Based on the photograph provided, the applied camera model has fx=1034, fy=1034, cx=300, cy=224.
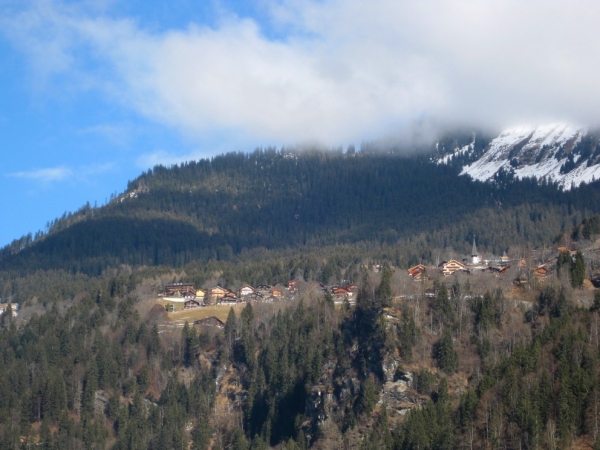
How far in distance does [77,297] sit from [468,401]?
9947 cm

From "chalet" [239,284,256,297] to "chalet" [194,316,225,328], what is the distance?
22.5 m

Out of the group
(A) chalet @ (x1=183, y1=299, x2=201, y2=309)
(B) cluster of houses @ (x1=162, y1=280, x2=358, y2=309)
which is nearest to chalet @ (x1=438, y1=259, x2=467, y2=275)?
(B) cluster of houses @ (x1=162, y1=280, x2=358, y2=309)

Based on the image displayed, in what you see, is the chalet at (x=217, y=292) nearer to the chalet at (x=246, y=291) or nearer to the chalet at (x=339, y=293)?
the chalet at (x=246, y=291)

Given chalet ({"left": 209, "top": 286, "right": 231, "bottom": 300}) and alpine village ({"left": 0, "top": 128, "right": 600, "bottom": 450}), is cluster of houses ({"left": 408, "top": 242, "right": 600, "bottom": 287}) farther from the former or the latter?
chalet ({"left": 209, "top": 286, "right": 231, "bottom": 300})

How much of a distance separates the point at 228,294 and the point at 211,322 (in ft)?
79.9

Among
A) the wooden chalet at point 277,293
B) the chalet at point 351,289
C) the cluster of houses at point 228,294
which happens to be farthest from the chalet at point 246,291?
the chalet at point 351,289

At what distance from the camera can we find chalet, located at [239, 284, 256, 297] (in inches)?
6683

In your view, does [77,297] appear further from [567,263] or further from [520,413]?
[520,413]

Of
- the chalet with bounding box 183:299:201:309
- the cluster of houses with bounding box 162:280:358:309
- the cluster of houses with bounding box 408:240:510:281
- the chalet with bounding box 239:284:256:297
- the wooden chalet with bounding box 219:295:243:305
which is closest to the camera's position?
the cluster of houses with bounding box 408:240:510:281

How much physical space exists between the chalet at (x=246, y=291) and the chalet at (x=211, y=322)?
73.9ft

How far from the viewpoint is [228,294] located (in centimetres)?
16912

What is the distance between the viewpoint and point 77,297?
176 metres

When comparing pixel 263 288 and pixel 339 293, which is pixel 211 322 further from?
pixel 263 288

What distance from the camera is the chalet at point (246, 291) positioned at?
16975 cm
